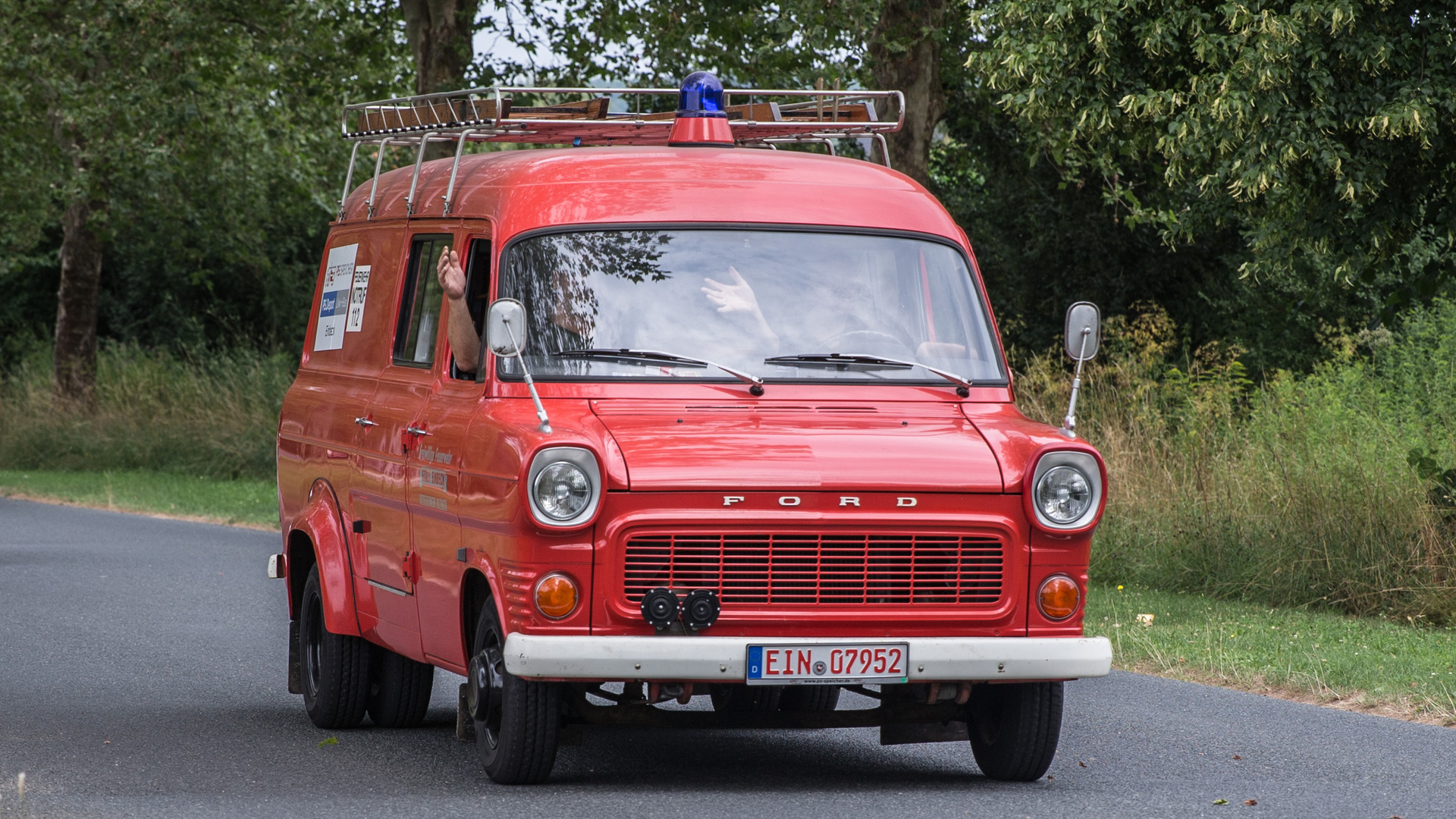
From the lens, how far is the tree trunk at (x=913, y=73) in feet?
60.5

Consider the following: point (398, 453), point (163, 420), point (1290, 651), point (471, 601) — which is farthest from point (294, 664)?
point (163, 420)

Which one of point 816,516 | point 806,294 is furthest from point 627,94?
point 816,516

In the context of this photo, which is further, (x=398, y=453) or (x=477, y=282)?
(x=398, y=453)

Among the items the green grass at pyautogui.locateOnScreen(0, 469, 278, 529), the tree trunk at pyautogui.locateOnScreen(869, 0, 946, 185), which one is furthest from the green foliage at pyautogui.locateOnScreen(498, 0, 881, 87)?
the green grass at pyautogui.locateOnScreen(0, 469, 278, 529)

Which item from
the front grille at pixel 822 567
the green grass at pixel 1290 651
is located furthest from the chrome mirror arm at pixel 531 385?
the green grass at pixel 1290 651

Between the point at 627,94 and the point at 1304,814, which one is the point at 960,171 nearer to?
the point at 627,94

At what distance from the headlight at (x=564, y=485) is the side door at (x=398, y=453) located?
1.28m

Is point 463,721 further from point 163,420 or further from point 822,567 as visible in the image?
point 163,420

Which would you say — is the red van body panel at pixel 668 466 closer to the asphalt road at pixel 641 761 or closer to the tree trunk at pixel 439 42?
the asphalt road at pixel 641 761

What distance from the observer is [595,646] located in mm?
6219

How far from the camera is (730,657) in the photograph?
6.29m

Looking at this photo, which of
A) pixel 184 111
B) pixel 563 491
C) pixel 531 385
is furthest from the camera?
pixel 184 111

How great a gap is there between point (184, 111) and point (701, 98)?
65.2ft

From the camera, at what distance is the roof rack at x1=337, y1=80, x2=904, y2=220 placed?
8258 mm
